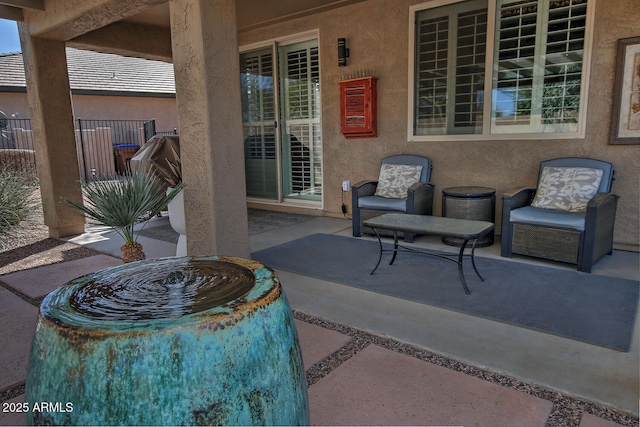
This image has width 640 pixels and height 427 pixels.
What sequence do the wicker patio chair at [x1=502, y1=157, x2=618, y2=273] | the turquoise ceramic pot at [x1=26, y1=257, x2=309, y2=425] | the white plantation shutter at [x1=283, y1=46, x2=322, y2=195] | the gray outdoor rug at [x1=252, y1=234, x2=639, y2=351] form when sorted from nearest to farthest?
1. the turquoise ceramic pot at [x1=26, y1=257, x2=309, y2=425]
2. the gray outdoor rug at [x1=252, y1=234, x2=639, y2=351]
3. the wicker patio chair at [x1=502, y1=157, x2=618, y2=273]
4. the white plantation shutter at [x1=283, y1=46, x2=322, y2=195]

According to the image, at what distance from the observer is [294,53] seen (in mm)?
6438

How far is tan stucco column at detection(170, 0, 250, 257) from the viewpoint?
3.15 m

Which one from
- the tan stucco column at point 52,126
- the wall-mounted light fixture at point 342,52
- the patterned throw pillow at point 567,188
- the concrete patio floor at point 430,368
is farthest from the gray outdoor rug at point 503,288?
the tan stucco column at point 52,126

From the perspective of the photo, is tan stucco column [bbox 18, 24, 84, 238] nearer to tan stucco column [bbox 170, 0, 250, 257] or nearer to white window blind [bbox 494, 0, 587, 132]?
tan stucco column [bbox 170, 0, 250, 257]

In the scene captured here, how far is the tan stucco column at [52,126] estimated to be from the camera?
16.6ft

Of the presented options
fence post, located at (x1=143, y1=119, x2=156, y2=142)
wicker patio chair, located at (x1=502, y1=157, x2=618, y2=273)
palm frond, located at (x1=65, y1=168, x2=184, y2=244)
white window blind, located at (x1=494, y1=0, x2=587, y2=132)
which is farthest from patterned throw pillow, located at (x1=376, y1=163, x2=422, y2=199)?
fence post, located at (x1=143, y1=119, x2=156, y2=142)

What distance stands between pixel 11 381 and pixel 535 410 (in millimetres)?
2535

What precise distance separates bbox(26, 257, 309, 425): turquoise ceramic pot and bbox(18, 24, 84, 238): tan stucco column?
4.79 meters

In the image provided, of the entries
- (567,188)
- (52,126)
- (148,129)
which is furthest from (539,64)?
(148,129)

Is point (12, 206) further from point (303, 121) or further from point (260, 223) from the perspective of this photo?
point (303, 121)

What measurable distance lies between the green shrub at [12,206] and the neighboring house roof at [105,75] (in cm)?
995

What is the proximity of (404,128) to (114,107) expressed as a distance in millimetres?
12885

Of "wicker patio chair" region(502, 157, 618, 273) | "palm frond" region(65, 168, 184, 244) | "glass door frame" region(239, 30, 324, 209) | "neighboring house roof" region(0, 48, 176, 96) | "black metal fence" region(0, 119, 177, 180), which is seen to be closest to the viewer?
"palm frond" region(65, 168, 184, 244)

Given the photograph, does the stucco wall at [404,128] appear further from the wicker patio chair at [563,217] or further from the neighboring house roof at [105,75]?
the neighboring house roof at [105,75]
